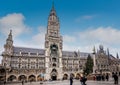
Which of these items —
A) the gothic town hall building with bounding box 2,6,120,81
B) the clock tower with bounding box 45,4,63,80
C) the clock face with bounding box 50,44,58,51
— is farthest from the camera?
the clock face with bounding box 50,44,58,51

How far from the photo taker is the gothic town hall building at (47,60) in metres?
79.6

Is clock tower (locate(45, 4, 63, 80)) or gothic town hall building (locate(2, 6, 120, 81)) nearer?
gothic town hall building (locate(2, 6, 120, 81))

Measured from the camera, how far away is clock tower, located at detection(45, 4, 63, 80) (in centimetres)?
8575

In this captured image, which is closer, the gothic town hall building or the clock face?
the gothic town hall building

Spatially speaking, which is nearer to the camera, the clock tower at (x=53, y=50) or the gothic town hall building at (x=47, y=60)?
the gothic town hall building at (x=47, y=60)

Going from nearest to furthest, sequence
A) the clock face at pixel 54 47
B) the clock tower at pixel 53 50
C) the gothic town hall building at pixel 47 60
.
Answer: the gothic town hall building at pixel 47 60
the clock tower at pixel 53 50
the clock face at pixel 54 47

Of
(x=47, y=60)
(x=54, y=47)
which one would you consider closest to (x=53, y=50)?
(x=54, y=47)

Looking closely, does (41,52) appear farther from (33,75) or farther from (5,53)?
(5,53)

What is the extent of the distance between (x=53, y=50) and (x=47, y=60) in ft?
24.3

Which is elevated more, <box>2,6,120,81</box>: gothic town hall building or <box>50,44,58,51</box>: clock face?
<box>50,44,58,51</box>: clock face

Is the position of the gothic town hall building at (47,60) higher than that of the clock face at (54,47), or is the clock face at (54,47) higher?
the clock face at (54,47)

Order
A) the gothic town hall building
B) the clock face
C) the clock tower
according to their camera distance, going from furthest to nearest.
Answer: the clock face → the clock tower → the gothic town hall building

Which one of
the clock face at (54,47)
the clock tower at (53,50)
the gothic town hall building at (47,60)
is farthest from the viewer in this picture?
the clock face at (54,47)

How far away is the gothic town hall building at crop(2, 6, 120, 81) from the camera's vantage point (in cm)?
7956
